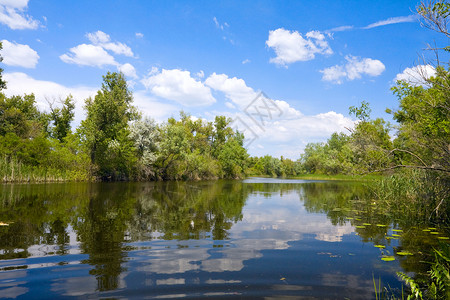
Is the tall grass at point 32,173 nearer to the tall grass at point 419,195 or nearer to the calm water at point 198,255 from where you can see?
the calm water at point 198,255

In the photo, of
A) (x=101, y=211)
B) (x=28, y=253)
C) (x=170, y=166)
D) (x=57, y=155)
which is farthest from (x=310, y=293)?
(x=170, y=166)

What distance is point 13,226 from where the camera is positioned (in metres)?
8.84

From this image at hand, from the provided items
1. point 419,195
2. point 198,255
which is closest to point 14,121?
point 198,255

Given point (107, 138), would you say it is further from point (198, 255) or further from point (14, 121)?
point (198, 255)

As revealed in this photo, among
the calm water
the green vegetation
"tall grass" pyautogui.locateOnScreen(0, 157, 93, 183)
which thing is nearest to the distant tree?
the green vegetation

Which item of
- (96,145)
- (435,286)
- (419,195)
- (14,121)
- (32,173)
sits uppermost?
(14,121)

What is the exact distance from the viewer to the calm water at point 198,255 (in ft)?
15.1

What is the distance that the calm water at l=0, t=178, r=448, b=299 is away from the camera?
4613 millimetres

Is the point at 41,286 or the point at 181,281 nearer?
the point at 41,286

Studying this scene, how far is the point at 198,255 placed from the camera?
6461 millimetres

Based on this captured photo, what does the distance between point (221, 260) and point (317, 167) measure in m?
104

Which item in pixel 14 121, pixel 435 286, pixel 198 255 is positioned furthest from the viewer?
pixel 14 121

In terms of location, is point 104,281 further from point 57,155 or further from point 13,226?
point 57,155

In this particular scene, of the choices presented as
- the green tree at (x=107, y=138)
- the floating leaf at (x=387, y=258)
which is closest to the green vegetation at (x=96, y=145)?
the green tree at (x=107, y=138)
